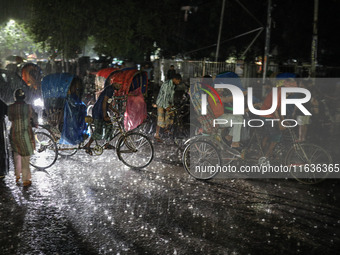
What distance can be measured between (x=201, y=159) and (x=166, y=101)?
3438 mm

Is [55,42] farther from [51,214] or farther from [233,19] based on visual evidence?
[51,214]

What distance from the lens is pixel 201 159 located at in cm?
682

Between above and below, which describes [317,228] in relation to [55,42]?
below

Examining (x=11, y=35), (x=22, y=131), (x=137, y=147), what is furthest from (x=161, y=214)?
A: (x=11, y=35)

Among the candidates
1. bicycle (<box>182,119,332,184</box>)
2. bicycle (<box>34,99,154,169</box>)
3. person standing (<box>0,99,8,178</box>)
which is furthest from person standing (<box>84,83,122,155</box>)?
bicycle (<box>182,119,332,184</box>)

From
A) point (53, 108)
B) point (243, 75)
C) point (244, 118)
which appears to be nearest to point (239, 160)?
point (244, 118)

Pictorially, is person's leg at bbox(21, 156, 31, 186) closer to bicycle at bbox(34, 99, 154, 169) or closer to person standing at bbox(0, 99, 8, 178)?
person standing at bbox(0, 99, 8, 178)

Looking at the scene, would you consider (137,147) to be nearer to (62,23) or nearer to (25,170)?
(25,170)

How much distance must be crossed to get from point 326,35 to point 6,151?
2276cm

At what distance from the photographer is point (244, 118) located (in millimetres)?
7137

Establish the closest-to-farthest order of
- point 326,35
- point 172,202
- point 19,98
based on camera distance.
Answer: point 172,202 → point 19,98 → point 326,35

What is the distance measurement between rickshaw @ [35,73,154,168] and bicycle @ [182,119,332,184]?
40.3 inches

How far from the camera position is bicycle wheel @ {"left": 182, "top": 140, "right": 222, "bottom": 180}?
6.68 m

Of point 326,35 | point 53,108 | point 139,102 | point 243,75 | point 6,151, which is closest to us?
point 6,151
